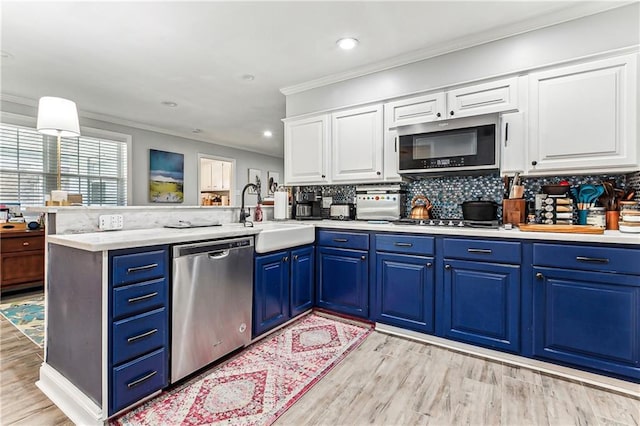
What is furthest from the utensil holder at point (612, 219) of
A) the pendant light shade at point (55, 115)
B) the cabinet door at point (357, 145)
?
the pendant light shade at point (55, 115)

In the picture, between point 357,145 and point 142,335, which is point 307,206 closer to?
point 357,145

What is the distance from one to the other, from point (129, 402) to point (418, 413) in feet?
4.90

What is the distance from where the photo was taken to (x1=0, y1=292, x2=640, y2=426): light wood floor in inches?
61.6

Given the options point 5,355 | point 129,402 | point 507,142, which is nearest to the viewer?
point 129,402

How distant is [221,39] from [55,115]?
1.41 m

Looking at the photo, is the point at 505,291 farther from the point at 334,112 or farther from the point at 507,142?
the point at 334,112

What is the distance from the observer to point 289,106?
11.7 feet

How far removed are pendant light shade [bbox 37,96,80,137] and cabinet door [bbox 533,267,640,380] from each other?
3.56 m

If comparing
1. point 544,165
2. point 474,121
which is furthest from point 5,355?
point 544,165

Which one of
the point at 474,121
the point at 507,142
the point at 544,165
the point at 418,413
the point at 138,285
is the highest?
the point at 474,121

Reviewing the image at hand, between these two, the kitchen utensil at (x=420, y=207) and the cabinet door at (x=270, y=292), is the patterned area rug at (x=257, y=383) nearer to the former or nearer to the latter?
the cabinet door at (x=270, y=292)

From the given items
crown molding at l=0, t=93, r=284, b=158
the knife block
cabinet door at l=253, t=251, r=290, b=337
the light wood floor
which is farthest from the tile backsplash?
crown molding at l=0, t=93, r=284, b=158

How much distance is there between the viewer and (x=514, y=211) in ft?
7.73

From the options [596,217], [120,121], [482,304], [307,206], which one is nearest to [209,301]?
[307,206]
